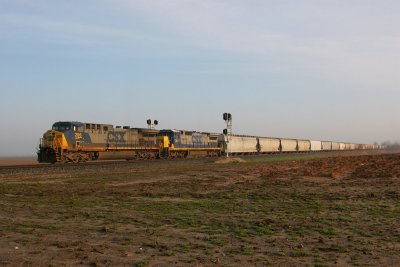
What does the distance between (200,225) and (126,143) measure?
33.7 m

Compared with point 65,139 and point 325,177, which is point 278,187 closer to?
point 325,177

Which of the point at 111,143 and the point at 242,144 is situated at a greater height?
the point at 111,143

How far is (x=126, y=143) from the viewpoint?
4269cm

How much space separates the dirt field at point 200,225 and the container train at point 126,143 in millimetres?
17979

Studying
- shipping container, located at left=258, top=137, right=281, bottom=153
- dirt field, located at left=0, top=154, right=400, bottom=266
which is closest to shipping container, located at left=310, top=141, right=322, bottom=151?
shipping container, located at left=258, top=137, right=281, bottom=153

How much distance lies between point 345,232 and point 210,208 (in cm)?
454

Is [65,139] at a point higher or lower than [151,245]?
higher

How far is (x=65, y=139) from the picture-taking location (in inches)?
1374

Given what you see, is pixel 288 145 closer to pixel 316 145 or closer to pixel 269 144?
pixel 269 144

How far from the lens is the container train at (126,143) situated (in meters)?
35.0

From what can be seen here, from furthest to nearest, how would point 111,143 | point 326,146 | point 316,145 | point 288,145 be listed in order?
1. point 326,146
2. point 316,145
3. point 288,145
4. point 111,143

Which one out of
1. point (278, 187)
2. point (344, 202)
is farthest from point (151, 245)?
point (278, 187)

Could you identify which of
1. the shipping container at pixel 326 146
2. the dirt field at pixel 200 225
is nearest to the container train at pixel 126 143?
the dirt field at pixel 200 225

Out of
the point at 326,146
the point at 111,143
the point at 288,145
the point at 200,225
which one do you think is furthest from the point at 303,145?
the point at 200,225
